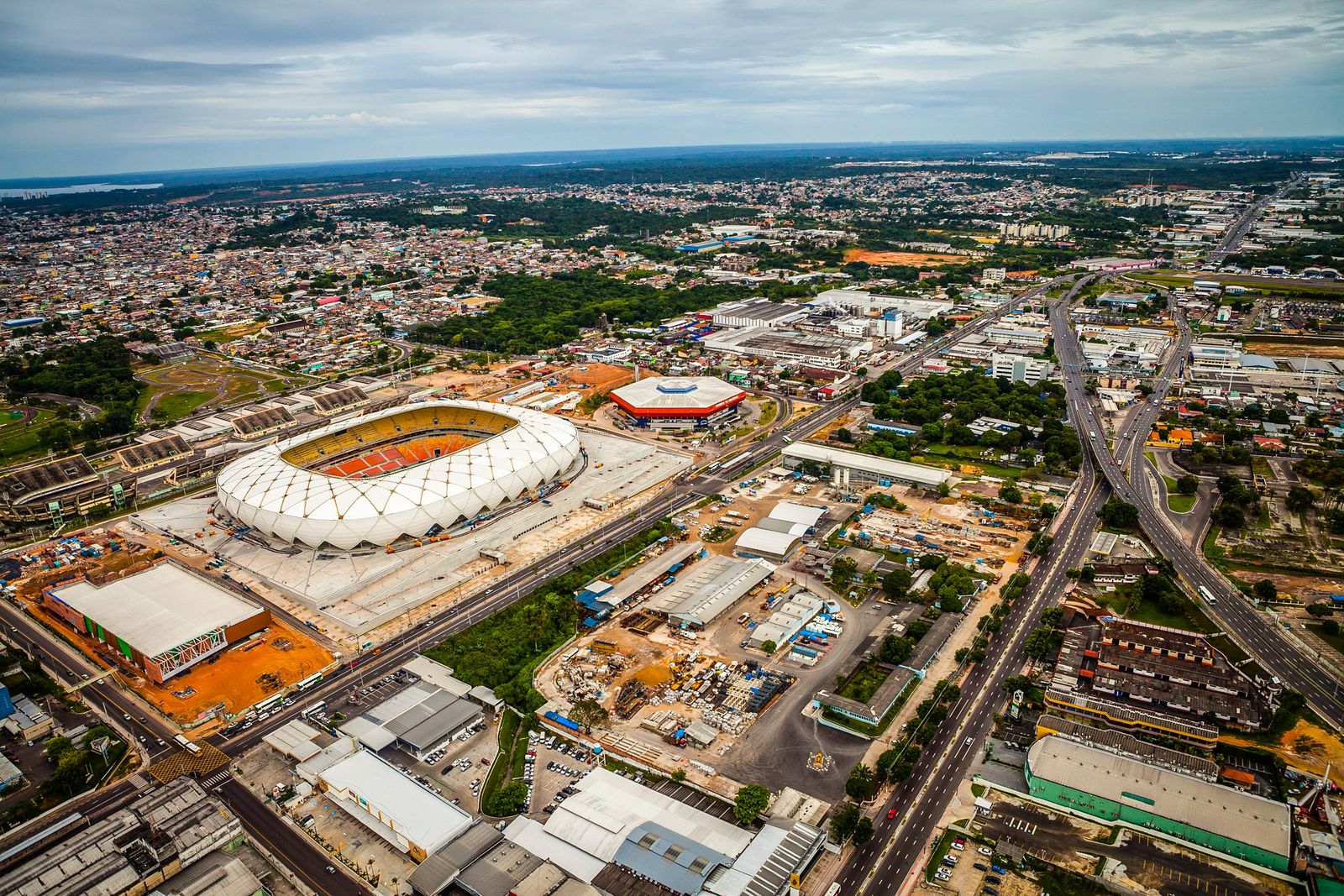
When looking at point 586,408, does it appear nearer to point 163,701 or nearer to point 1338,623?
point 163,701

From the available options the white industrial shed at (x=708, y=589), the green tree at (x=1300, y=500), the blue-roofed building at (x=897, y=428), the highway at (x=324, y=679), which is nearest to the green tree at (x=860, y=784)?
the highway at (x=324, y=679)

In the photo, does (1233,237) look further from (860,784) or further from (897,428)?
(860,784)

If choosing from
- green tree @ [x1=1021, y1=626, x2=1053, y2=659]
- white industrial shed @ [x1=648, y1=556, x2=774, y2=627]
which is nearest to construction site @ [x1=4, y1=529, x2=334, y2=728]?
white industrial shed @ [x1=648, y1=556, x2=774, y2=627]

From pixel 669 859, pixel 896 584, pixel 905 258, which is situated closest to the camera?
pixel 669 859

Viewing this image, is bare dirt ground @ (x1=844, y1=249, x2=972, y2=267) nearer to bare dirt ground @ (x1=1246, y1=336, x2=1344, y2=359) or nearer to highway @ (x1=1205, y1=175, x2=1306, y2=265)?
highway @ (x1=1205, y1=175, x2=1306, y2=265)

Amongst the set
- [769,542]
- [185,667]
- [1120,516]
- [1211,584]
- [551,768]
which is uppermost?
[1120,516]

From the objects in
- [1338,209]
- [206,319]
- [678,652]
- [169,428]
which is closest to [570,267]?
[206,319]

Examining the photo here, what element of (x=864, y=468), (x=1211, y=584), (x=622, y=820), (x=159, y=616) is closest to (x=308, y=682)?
(x=159, y=616)
